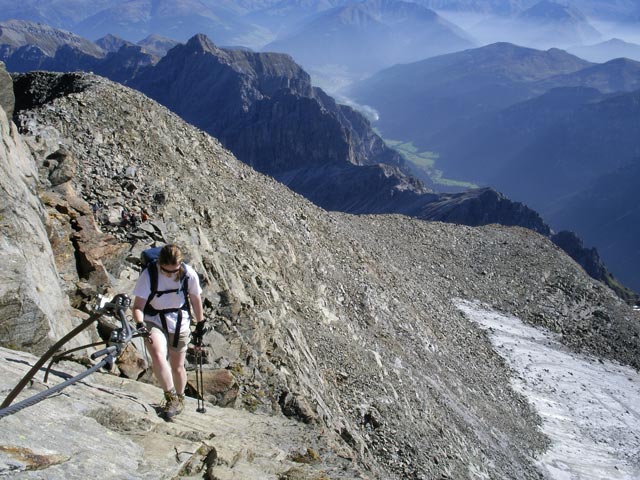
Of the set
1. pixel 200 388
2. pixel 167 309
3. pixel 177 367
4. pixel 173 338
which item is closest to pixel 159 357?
pixel 173 338

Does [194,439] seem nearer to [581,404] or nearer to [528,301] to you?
[581,404]

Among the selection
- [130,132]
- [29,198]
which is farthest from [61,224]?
[130,132]

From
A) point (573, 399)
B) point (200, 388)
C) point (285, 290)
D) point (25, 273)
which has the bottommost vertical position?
point (573, 399)

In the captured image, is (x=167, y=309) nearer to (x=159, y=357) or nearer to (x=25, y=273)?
(x=159, y=357)

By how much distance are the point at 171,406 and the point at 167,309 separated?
1748mm

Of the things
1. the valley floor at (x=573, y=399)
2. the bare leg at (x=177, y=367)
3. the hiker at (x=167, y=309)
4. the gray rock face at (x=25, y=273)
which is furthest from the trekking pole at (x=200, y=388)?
the valley floor at (x=573, y=399)

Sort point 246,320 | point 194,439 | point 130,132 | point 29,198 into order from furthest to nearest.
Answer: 1. point 130,132
2. point 246,320
3. point 29,198
4. point 194,439

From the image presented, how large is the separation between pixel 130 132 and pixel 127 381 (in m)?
15.4

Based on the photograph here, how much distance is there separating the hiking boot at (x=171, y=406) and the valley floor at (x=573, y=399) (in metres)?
23.1

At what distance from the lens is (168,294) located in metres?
9.77

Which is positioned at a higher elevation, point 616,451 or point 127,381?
point 127,381

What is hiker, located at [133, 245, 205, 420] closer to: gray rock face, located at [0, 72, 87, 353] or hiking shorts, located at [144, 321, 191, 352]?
hiking shorts, located at [144, 321, 191, 352]

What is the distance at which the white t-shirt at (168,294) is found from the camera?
9602 mm

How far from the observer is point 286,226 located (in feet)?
97.7
